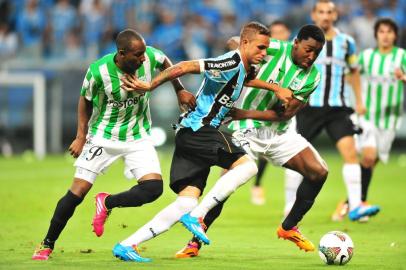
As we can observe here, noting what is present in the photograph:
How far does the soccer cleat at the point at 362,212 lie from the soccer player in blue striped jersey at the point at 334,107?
6cm

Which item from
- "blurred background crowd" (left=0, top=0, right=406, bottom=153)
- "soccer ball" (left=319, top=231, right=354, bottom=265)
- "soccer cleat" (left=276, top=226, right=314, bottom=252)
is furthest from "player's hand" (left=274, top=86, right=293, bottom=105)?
"blurred background crowd" (left=0, top=0, right=406, bottom=153)

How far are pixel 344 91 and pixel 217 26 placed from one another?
1062cm

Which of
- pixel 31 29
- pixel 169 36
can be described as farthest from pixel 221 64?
pixel 31 29

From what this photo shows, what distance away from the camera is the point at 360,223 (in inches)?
433

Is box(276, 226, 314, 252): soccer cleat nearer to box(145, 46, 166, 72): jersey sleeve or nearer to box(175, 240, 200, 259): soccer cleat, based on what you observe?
box(175, 240, 200, 259): soccer cleat

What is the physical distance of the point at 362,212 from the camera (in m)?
10.8

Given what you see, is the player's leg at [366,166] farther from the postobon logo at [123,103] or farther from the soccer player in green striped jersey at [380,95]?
the postobon logo at [123,103]

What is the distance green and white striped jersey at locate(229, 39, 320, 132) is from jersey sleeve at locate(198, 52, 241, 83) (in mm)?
1047

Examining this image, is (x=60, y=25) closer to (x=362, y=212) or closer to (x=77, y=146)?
(x=362, y=212)

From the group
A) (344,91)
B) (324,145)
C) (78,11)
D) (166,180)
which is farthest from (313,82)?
(78,11)

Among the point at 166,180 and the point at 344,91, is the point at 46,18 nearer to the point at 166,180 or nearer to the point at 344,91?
the point at 166,180

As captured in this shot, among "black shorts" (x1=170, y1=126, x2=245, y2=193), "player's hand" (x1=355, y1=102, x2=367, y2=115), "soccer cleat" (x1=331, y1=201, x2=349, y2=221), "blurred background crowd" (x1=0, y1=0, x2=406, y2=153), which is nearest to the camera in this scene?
"black shorts" (x1=170, y1=126, x2=245, y2=193)

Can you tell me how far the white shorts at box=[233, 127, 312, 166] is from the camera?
8.80 meters

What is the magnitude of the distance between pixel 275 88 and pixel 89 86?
1567mm
